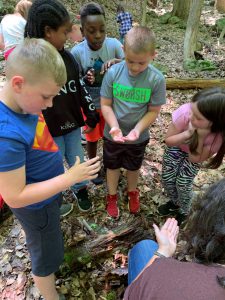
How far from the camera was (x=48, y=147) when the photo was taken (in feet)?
6.06

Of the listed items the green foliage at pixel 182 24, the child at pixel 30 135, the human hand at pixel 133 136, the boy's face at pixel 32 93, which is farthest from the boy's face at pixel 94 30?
the green foliage at pixel 182 24

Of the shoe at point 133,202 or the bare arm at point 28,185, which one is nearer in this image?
the bare arm at point 28,185

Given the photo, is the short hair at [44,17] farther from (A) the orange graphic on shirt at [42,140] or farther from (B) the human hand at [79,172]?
(B) the human hand at [79,172]

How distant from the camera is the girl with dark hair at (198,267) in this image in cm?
129

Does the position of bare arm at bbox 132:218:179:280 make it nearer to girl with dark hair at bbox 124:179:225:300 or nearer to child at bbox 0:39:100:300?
girl with dark hair at bbox 124:179:225:300

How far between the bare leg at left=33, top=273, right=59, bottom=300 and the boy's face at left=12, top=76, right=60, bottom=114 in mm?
1287

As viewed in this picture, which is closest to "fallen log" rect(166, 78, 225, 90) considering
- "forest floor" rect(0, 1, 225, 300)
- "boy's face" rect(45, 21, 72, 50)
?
"forest floor" rect(0, 1, 225, 300)

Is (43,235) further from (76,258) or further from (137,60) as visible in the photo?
(137,60)

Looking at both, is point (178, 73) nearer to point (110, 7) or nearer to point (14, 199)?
point (14, 199)

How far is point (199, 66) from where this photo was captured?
748cm

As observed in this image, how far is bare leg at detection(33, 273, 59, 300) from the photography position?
221 cm

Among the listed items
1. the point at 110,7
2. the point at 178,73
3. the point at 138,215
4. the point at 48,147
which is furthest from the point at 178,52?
the point at 48,147

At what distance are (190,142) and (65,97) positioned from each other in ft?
3.67

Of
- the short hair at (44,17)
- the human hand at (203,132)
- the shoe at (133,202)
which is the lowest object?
the shoe at (133,202)
